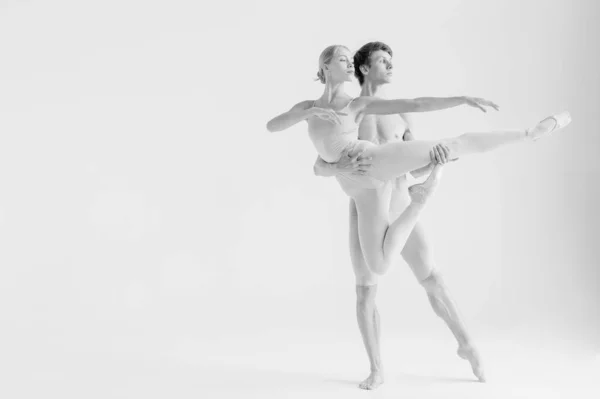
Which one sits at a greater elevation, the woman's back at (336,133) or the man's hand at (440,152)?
the woman's back at (336,133)

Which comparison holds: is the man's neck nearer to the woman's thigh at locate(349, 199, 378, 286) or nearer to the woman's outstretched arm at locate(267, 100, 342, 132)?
the woman's outstretched arm at locate(267, 100, 342, 132)

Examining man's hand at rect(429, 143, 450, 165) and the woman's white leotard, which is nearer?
man's hand at rect(429, 143, 450, 165)

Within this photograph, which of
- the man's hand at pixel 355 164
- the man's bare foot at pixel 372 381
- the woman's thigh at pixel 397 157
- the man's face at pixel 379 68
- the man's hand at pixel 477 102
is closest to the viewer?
the man's hand at pixel 477 102

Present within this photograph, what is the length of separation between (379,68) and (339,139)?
0.61 metres

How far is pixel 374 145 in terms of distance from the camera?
5363mm

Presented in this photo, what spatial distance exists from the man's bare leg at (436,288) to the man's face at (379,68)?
3.36ft

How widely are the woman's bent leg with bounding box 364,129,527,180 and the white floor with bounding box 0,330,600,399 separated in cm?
→ 153

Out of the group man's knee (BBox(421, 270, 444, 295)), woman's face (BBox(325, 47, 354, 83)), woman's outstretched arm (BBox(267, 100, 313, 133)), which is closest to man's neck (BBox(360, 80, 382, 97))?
woman's face (BBox(325, 47, 354, 83))

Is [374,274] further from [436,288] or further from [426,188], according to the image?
[426,188]

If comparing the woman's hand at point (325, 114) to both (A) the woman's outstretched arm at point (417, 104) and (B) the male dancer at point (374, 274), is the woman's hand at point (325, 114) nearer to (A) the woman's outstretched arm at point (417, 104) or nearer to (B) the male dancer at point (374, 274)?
(A) the woman's outstretched arm at point (417, 104)

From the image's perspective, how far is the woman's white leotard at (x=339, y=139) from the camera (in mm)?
5383

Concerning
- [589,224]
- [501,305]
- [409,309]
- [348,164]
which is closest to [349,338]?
[409,309]

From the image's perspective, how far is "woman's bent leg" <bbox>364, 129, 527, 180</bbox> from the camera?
5.14 meters

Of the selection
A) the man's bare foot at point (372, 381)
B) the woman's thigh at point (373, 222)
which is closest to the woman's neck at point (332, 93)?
the woman's thigh at point (373, 222)
